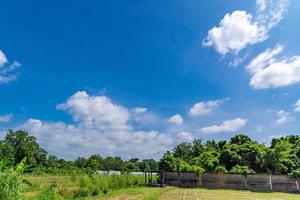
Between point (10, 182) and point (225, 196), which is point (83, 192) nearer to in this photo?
point (225, 196)

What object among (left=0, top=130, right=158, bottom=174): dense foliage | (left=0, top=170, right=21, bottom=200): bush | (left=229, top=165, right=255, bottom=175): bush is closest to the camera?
(left=0, top=170, right=21, bottom=200): bush

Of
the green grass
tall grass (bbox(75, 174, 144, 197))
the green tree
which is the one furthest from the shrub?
the green tree

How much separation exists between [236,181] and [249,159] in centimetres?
465

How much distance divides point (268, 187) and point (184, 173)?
8.98 metres

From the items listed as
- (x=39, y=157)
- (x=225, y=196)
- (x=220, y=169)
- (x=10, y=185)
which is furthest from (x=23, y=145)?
(x=10, y=185)

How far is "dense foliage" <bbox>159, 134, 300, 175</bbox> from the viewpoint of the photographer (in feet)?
112

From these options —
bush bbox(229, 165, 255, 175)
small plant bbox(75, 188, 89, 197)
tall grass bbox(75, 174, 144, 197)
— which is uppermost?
bush bbox(229, 165, 255, 175)

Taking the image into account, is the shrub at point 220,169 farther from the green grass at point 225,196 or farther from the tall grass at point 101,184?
the tall grass at point 101,184

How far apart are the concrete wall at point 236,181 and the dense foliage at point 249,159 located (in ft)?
2.45

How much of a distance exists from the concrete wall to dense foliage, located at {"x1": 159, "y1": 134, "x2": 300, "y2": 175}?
29.4 inches

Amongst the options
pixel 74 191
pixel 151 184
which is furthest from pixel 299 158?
pixel 74 191

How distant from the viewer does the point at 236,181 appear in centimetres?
3384

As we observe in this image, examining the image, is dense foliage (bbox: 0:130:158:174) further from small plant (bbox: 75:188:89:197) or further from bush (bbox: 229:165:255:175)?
small plant (bbox: 75:188:89:197)

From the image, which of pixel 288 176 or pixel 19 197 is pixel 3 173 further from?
pixel 288 176
